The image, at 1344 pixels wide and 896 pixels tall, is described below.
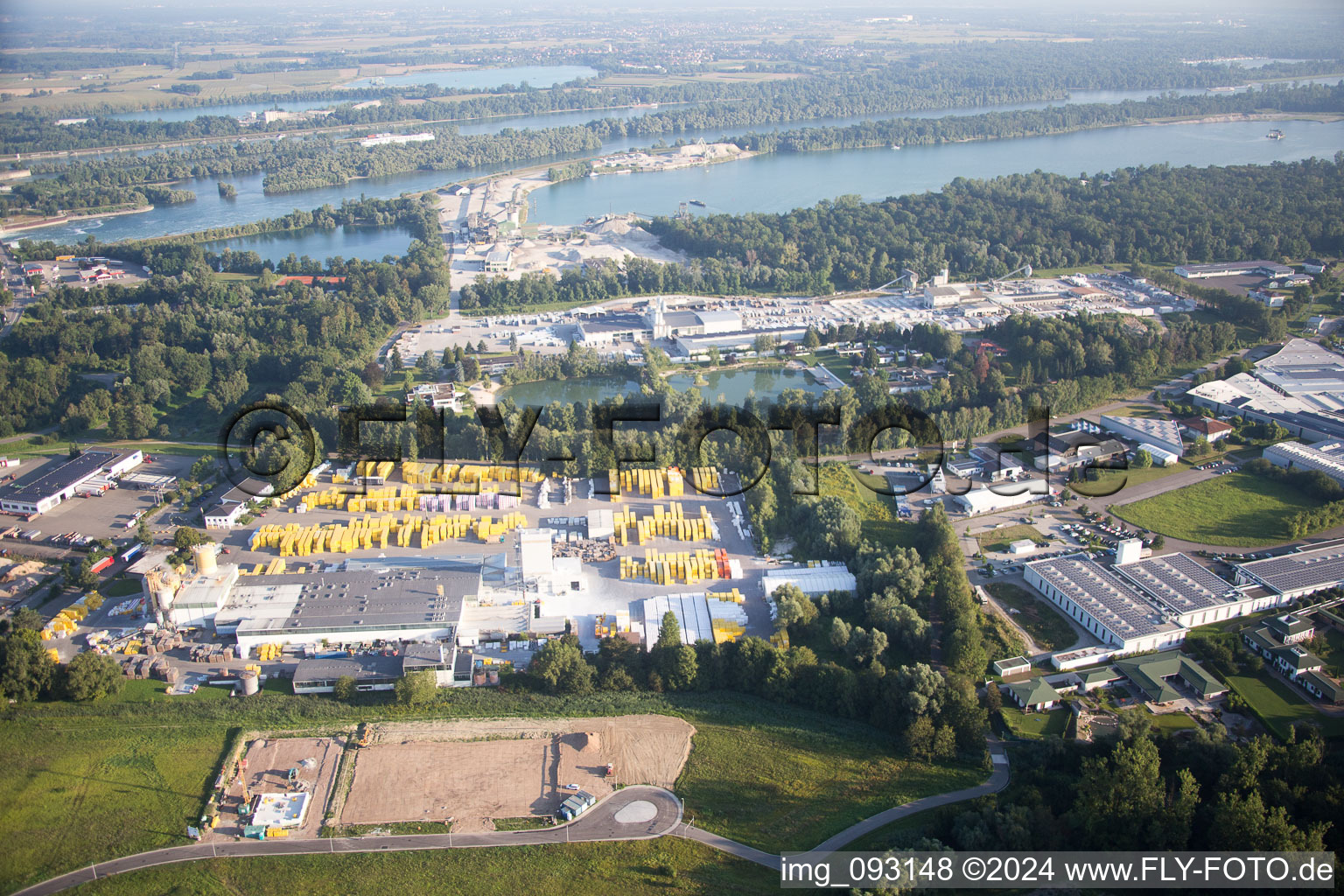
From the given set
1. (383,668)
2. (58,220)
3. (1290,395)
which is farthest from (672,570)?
(58,220)

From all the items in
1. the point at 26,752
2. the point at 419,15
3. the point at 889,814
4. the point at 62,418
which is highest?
the point at 419,15

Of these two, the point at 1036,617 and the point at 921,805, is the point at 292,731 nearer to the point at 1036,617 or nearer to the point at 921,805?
the point at 921,805

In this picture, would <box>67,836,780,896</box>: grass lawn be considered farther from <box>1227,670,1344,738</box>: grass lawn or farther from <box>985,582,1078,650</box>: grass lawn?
<box>1227,670,1344,738</box>: grass lawn

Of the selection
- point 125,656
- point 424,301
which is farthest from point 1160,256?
point 125,656

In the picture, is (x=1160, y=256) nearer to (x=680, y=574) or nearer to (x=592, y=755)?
(x=680, y=574)

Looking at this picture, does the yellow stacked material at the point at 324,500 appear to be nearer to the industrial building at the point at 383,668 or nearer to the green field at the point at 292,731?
the industrial building at the point at 383,668

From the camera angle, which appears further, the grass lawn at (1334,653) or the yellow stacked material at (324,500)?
the yellow stacked material at (324,500)

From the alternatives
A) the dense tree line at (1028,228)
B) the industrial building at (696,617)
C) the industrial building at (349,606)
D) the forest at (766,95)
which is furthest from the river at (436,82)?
the industrial building at (696,617)
